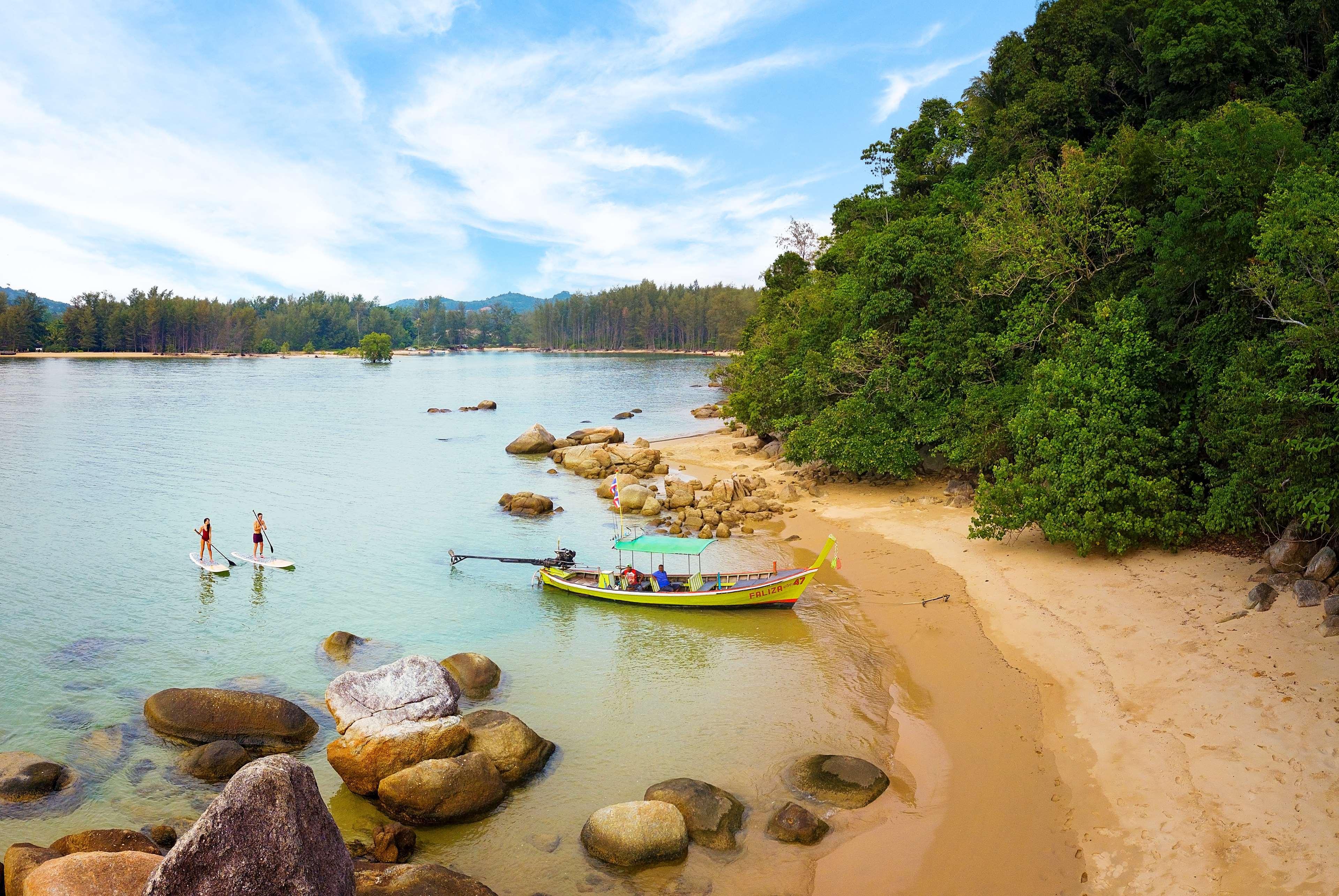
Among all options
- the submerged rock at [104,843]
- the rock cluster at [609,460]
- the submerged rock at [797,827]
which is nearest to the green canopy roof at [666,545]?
the submerged rock at [797,827]

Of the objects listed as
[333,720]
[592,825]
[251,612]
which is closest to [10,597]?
[251,612]

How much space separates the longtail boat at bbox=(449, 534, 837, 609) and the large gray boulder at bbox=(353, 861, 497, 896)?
1263cm

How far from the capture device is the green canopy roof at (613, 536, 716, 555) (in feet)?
77.4

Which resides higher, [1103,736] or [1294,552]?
[1294,552]

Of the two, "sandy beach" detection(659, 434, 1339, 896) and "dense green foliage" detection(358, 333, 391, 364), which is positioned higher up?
"dense green foliage" detection(358, 333, 391, 364)

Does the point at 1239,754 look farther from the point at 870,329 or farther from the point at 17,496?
the point at 17,496

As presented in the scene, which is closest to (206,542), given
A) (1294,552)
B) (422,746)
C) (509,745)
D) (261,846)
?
(422,746)

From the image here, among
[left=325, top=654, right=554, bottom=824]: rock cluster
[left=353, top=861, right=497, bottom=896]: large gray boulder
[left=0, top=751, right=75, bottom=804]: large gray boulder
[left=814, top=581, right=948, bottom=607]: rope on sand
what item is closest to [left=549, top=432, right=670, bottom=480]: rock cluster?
[left=814, top=581, right=948, bottom=607]: rope on sand

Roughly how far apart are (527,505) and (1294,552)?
28096 mm

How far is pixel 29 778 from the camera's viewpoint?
14445 mm

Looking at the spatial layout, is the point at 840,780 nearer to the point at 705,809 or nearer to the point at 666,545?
the point at 705,809

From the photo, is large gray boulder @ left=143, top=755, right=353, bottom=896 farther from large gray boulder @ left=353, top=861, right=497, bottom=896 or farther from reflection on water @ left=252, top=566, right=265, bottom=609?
reflection on water @ left=252, top=566, right=265, bottom=609

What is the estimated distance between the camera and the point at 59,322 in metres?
171

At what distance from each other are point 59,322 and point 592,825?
207 meters
